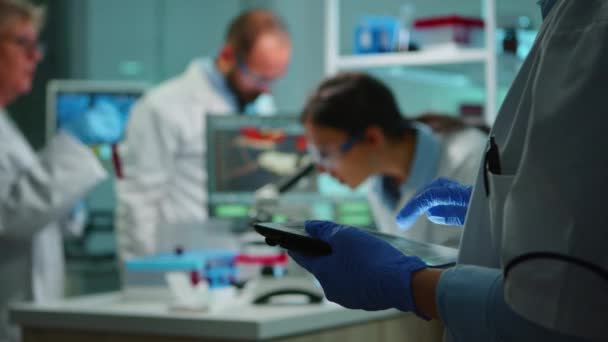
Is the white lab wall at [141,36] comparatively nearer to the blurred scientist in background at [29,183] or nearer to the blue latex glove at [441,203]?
the blurred scientist in background at [29,183]

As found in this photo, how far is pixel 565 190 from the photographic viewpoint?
882mm

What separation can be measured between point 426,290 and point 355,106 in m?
1.46

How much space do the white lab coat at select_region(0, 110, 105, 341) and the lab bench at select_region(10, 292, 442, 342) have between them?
39 centimetres

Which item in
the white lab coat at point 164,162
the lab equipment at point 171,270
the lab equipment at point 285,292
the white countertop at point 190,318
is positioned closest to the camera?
the white countertop at point 190,318

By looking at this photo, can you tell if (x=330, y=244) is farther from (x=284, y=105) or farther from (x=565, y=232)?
(x=284, y=105)

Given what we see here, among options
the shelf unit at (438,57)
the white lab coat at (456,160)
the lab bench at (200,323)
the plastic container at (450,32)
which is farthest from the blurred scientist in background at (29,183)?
the plastic container at (450,32)

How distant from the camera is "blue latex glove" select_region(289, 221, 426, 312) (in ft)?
3.48

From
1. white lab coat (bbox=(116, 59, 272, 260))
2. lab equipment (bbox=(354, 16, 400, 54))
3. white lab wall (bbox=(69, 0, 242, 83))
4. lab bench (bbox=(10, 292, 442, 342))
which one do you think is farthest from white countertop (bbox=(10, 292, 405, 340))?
white lab wall (bbox=(69, 0, 242, 83))

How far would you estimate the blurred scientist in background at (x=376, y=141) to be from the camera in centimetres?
249

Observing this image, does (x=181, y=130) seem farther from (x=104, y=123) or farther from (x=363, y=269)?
(x=363, y=269)

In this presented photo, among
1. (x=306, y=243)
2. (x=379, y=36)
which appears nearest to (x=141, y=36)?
(x=379, y=36)

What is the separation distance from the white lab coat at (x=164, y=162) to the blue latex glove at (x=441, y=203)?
2210 mm

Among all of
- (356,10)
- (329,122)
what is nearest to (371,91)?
(329,122)

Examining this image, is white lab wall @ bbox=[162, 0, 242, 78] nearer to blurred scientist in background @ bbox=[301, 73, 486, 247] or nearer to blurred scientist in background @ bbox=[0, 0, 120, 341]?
blurred scientist in background @ bbox=[0, 0, 120, 341]
